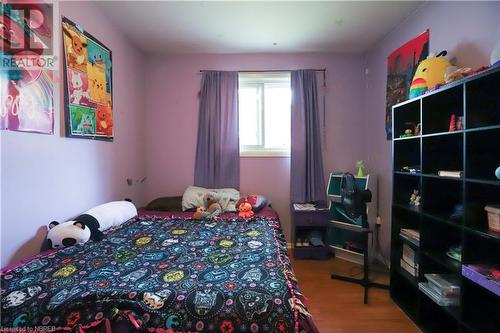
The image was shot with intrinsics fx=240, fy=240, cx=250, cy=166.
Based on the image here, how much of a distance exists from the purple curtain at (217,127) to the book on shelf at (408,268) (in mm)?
2038

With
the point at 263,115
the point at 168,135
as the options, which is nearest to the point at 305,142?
the point at 263,115

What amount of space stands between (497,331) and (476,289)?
21cm

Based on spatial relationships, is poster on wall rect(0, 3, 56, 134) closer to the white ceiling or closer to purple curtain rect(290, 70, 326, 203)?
the white ceiling

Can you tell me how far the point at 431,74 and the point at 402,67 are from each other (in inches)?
28.7

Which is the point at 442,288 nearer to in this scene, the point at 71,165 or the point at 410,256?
the point at 410,256

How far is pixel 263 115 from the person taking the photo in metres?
3.35

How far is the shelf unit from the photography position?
1.35m

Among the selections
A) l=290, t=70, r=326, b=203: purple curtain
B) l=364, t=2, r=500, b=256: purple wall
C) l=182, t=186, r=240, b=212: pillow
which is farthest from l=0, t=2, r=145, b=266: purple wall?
l=364, t=2, r=500, b=256: purple wall

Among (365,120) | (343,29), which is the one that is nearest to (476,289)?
(365,120)

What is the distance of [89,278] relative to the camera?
4.14 ft

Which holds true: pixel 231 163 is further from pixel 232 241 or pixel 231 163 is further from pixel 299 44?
pixel 299 44

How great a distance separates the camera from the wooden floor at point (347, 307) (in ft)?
5.80

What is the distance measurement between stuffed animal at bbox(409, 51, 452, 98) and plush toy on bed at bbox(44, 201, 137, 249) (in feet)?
8.79

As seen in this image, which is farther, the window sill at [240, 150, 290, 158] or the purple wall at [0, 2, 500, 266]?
the window sill at [240, 150, 290, 158]
